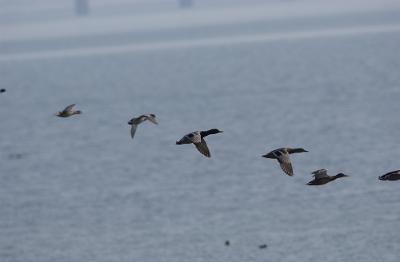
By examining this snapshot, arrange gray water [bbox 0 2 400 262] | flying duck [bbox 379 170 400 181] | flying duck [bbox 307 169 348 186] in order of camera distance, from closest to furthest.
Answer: flying duck [bbox 379 170 400 181], flying duck [bbox 307 169 348 186], gray water [bbox 0 2 400 262]

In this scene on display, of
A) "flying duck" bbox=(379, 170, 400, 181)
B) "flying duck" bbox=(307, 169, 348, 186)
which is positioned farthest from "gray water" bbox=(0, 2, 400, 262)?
"flying duck" bbox=(379, 170, 400, 181)

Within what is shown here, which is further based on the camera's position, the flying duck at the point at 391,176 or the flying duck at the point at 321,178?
the flying duck at the point at 321,178

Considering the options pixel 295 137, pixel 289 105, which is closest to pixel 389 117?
pixel 295 137

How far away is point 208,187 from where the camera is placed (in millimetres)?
73875

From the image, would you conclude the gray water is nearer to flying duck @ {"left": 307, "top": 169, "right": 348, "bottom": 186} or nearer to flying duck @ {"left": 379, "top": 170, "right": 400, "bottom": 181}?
flying duck @ {"left": 307, "top": 169, "right": 348, "bottom": 186}

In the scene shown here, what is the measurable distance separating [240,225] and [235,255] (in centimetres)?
791

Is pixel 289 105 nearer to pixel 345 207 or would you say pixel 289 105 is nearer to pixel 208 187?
pixel 208 187

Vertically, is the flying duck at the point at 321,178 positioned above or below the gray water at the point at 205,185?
below

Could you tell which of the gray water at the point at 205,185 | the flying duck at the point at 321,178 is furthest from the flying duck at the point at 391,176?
the gray water at the point at 205,185

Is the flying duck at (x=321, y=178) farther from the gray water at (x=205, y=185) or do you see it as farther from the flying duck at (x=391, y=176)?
the gray water at (x=205, y=185)

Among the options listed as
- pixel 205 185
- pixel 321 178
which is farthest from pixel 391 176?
pixel 205 185

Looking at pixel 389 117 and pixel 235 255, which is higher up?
pixel 389 117

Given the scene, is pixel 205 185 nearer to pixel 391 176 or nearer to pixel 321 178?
pixel 321 178

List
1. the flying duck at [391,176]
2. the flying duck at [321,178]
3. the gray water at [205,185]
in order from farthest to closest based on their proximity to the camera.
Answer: the gray water at [205,185], the flying duck at [321,178], the flying duck at [391,176]
